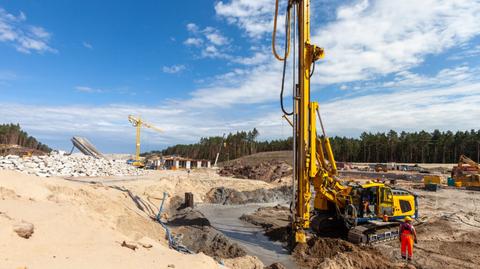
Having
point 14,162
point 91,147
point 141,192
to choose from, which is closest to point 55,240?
point 141,192

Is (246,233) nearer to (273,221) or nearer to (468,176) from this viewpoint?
(273,221)

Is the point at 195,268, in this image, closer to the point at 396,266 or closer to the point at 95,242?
the point at 95,242

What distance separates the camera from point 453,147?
7306 cm

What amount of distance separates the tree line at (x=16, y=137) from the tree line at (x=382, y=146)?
3769cm

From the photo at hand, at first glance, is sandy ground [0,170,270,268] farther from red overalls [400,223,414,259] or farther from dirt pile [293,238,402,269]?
red overalls [400,223,414,259]

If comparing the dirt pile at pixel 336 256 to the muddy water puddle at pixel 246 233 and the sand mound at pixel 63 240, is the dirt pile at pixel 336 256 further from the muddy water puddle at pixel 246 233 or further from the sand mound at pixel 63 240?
the sand mound at pixel 63 240

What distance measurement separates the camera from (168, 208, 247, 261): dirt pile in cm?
1008

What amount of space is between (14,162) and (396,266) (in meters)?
24.7

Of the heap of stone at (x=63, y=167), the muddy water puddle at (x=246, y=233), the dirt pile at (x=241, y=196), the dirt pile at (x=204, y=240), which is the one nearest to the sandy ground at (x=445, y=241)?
the muddy water puddle at (x=246, y=233)

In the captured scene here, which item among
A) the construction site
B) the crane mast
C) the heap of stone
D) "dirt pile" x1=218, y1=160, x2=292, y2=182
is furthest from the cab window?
"dirt pile" x1=218, y1=160, x2=292, y2=182

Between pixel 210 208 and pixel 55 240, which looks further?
pixel 210 208

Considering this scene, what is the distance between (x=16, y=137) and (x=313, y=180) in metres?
82.4

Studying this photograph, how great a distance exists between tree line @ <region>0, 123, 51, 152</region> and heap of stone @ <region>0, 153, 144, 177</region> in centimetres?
5248

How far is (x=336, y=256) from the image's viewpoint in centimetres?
966
